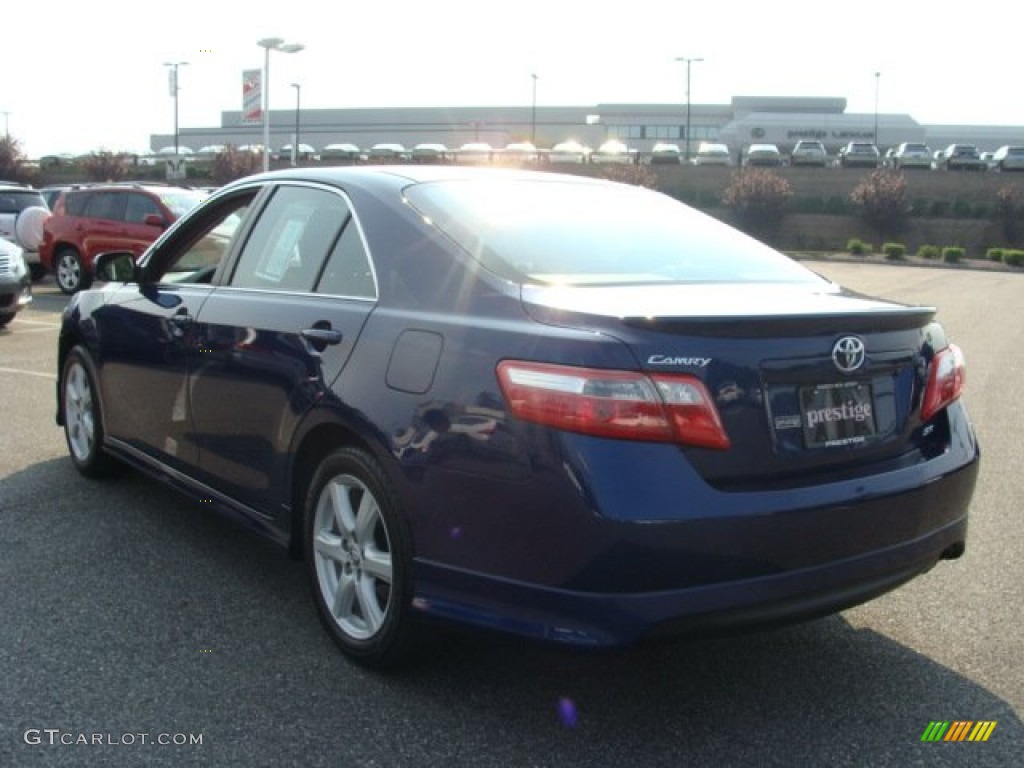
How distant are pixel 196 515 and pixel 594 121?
384 ft

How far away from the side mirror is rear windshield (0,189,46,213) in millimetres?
15710

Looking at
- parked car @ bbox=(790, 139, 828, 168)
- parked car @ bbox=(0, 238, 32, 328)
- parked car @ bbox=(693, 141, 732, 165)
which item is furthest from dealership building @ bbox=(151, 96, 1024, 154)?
parked car @ bbox=(0, 238, 32, 328)

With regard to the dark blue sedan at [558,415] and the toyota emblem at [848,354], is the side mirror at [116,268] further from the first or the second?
the toyota emblem at [848,354]

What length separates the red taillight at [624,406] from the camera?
2.79m

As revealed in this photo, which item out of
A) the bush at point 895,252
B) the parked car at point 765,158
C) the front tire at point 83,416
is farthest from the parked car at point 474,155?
the front tire at point 83,416

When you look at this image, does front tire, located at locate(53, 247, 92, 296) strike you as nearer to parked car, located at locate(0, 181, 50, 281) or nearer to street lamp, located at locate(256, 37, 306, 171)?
parked car, located at locate(0, 181, 50, 281)

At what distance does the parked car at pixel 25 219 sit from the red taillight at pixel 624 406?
53.5ft

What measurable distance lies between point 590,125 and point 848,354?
117815mm

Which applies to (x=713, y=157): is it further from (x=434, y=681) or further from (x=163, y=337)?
(x=434, y=681)

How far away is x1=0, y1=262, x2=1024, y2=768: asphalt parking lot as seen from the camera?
3.04m

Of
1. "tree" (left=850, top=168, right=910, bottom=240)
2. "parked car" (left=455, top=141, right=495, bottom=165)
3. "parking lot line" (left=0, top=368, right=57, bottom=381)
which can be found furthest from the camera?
"parked car" (left=455, top=141, right=495, bottom=165)

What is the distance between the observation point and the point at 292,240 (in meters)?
4.16

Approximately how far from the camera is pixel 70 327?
5.82 m

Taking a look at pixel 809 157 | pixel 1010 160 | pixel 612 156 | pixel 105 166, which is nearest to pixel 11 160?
pixel 105 166
